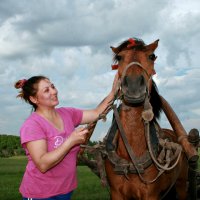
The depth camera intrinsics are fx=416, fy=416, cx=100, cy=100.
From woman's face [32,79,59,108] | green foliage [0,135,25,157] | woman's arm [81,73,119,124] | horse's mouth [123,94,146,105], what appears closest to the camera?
woman's face [32,79,59,108]

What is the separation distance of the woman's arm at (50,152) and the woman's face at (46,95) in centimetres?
47

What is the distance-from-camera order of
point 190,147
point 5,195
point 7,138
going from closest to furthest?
point 190,147
point 5,195
point 7,138

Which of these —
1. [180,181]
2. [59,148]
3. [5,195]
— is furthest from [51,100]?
[5,195]

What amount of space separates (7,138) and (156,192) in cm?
3941

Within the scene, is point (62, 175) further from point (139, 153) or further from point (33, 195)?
point (139, 153)

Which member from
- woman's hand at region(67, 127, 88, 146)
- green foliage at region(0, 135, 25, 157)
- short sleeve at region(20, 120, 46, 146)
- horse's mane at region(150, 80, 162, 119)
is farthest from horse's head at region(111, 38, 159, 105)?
green foliage at region(0, 135, 25, 157)

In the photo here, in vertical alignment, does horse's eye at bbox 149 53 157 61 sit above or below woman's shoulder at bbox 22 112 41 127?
above

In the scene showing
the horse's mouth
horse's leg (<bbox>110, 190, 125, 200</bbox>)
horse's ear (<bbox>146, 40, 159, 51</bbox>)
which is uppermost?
horse's ear (<bbox>146, 40, 159, 51</bbox>)

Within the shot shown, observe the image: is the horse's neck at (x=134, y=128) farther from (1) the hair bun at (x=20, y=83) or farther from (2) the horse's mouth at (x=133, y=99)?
(1) the hair bun at (x=20, y=83)

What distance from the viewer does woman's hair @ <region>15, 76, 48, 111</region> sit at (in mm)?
4445

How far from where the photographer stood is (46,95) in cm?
436

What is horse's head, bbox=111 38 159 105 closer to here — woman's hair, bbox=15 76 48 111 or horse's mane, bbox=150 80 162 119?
horse's mane, bbox=150 80 162 119

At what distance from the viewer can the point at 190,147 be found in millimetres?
5715

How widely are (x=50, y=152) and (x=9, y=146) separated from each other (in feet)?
134
